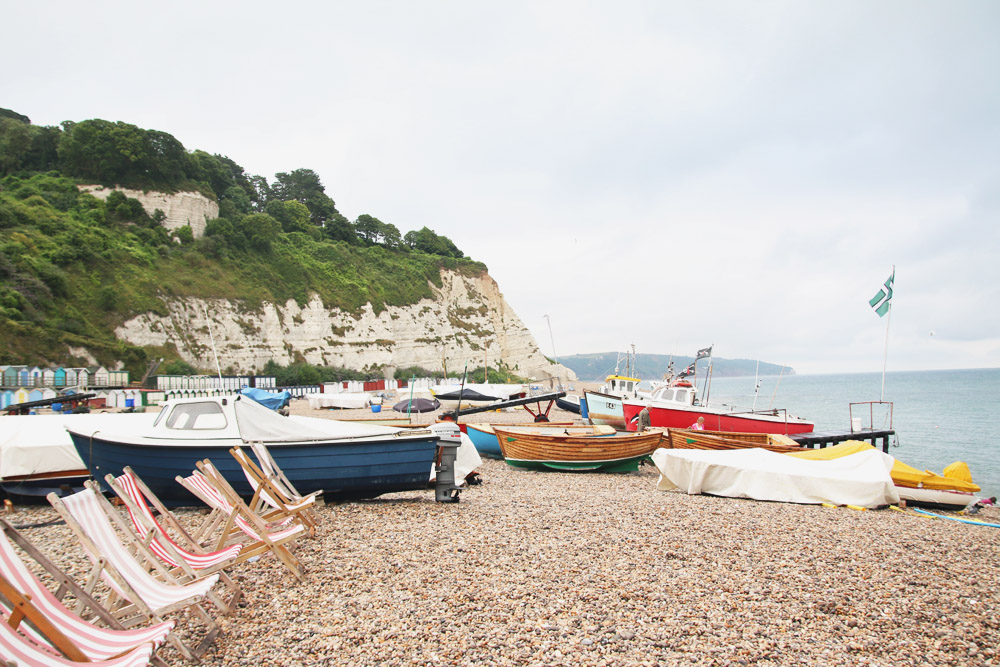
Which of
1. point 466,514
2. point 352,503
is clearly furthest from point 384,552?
point 352,503

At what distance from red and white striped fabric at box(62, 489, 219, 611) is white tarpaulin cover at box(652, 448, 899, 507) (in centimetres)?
983

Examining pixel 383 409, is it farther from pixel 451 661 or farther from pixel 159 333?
pixel 451 661

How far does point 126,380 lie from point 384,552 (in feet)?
119

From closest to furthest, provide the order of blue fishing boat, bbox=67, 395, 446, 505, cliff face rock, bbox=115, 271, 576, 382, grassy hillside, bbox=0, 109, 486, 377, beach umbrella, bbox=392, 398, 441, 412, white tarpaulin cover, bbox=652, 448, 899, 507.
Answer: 1. blue fishing boat, bbox=67, 395, 446, 505
2. white tarpaulin cover, bbox=652, 448, 899, 507
3. beach umbrella, bbox=392, 398, 441, 412
4. grassy hillside, bbox=0, 109, 486, 377
5. cliff face rock, bbox=115, 271, 576, 382

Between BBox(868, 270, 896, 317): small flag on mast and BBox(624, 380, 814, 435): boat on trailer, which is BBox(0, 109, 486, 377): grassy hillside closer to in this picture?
BBox(624, 380, 814, 435): boat on trailer

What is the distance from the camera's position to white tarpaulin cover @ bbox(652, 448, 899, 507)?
10938mm

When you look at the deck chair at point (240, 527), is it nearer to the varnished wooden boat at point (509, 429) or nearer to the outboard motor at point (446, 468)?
the outboard motor at point (446, 468)

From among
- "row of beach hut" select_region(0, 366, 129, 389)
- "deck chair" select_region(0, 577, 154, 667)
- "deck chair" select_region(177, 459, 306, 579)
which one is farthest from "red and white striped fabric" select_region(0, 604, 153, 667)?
"row of beach hut" select_region(0, 366, 129, 389)

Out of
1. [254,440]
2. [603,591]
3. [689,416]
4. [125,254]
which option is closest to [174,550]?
[603,591]

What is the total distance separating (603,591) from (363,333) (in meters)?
55.0

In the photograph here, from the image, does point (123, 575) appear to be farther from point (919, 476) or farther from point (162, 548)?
point (919, 476)

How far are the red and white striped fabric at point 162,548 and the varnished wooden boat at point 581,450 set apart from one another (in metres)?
9.76

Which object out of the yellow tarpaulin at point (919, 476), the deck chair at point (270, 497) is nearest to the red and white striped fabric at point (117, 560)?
the deck chair at point (270, 497)

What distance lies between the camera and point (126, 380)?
35.0 metres
